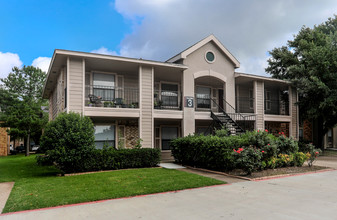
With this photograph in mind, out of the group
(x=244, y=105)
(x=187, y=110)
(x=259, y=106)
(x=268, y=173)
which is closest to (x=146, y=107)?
(x=187, y=110)

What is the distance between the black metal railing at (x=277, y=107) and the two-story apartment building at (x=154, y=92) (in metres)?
0.33

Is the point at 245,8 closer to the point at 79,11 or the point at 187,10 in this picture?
the point at 187,10

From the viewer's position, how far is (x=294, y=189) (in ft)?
25.1

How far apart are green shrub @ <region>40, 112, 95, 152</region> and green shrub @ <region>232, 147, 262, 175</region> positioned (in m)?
5.91

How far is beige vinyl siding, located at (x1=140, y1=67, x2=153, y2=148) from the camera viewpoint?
13992mm

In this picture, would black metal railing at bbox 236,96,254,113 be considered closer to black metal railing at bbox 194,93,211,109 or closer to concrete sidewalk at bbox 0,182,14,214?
black metal railing at bbox 194,93,211,109

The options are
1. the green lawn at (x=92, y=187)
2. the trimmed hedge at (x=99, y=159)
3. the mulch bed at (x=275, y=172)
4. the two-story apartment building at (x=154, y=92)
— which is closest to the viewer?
the green lawn at (x=92, y=187)

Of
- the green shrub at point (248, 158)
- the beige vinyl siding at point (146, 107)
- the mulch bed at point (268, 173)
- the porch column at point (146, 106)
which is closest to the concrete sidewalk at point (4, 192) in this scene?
the porch column at point (146, 106)

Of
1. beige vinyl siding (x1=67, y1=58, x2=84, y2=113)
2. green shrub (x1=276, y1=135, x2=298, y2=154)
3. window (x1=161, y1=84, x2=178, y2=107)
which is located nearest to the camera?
green shrub (x1=276, y1=135, x2=298, y2=154)

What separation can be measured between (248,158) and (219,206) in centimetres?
423

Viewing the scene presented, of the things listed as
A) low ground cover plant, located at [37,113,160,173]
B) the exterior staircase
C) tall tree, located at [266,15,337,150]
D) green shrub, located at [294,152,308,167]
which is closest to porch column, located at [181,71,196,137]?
the exterior staircase

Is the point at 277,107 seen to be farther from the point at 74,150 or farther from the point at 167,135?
the point at 74,150

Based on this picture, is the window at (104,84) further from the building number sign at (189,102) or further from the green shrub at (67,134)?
the building number sign at (189,102)

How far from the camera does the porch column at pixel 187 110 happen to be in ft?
50.1
